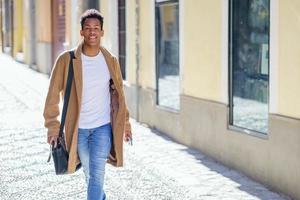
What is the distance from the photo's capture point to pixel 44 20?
2420 cm

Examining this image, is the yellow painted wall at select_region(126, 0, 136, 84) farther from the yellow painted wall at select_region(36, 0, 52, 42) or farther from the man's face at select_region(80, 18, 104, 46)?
the yellow painted wall at select_region(36, 0, 52, 42)

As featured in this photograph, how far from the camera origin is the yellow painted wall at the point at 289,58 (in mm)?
6438

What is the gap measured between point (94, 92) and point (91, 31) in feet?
1.47

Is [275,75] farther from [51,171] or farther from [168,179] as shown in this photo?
[51,171]

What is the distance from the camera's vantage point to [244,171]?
25.1ft

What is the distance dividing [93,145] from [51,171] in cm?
285

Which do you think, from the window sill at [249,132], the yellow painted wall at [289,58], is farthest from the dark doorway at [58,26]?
the yellow painted wall at [289,58]

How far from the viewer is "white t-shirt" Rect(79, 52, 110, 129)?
502 centimetres

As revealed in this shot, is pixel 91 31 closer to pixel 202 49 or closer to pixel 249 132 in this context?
pixel 249 132

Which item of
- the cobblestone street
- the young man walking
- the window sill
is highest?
the young man walking

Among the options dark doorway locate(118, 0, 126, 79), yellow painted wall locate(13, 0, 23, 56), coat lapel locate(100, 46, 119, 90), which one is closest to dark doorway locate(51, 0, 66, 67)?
yellow painted wall locate(13, 0, 23, 56)

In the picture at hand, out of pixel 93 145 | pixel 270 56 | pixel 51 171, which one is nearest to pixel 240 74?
pixel 270 56

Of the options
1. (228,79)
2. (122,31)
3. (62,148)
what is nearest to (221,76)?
(228,79)

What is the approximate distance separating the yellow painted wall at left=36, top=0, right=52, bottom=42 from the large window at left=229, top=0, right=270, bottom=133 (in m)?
16.3
